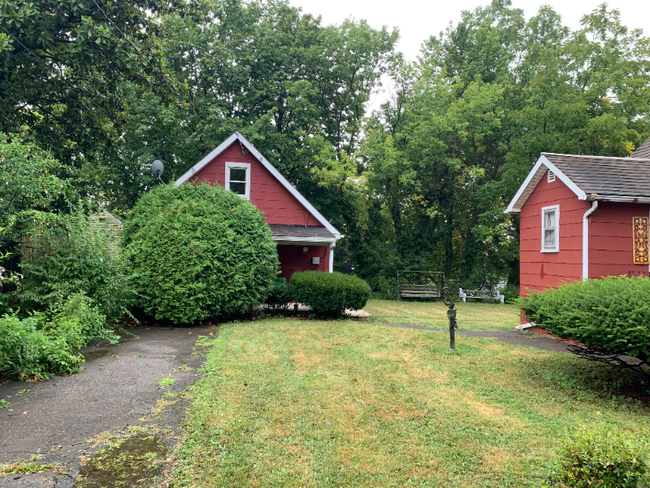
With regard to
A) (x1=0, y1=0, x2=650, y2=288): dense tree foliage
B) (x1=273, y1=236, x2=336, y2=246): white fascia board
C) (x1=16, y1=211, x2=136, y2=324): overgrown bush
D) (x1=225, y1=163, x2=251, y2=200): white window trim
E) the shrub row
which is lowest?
the shrub row

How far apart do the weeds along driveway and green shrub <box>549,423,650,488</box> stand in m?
3.31

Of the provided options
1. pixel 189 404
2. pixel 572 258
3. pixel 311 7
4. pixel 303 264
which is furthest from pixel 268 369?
pixel 311 7

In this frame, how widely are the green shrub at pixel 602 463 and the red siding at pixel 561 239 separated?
754 cm

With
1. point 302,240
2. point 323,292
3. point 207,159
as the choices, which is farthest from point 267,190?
point 323,292

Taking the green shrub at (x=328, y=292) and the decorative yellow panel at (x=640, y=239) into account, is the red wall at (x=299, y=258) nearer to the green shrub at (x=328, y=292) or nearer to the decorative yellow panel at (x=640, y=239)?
the green shrub at (x=328, y=292)

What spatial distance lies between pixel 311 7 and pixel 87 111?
1934 cm

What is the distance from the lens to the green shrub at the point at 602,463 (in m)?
2.84

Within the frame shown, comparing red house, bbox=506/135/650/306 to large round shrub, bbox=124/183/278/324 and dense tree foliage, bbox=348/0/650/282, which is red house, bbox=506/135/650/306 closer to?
large round shrub, bbox=124/183/278/324

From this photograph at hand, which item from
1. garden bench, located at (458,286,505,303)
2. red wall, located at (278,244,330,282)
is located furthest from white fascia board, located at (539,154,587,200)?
garden bench, located at (458,286,505,303)

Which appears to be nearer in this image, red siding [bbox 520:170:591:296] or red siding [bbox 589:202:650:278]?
red siding [bbox 589:202:650:278]

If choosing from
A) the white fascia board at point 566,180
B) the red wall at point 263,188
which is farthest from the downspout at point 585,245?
the red wall at point 263,188

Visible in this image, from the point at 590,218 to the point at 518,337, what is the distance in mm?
3281

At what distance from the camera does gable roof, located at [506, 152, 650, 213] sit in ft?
31.4

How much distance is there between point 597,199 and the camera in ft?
31.1
